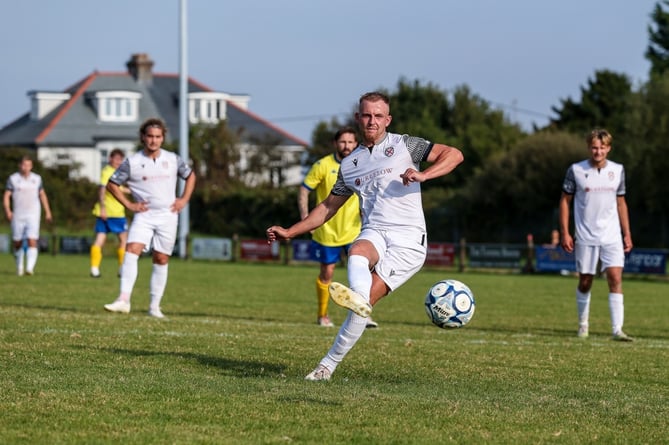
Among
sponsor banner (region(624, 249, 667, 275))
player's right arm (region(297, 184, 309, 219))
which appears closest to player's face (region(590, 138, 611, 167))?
player's right arm (region(297, 184, 309, 219))

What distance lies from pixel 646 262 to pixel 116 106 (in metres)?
60.5

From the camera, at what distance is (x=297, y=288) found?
81.3 feet

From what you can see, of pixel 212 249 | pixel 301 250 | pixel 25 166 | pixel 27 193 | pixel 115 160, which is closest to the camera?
pixel 115 160

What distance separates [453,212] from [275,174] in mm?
25012

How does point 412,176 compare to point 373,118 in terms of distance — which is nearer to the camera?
point 412,176

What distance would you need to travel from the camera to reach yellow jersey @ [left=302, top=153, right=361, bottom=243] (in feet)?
47.9

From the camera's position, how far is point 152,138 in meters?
14.3

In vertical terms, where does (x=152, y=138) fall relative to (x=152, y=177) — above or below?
above

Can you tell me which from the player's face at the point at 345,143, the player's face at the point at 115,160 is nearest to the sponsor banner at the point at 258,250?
the player's face at the point at 115,160

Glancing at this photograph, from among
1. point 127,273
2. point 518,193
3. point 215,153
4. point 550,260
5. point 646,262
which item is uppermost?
point 215,153

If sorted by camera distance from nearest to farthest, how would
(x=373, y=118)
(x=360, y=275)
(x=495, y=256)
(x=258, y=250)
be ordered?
(x=360, y=275)
(x=373, y=118)
(x=495, y=256)
(x=258, y=250)

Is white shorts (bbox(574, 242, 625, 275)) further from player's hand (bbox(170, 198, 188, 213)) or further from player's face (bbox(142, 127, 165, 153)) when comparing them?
player's face (bbox(142, 127, 165, 153))

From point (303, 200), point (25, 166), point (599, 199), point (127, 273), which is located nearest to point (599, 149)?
point (599, 199)

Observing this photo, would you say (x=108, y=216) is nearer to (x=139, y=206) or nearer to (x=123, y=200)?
(x=123, y=200)
